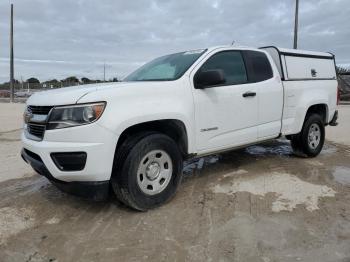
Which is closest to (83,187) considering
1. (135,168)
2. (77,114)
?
(135,168)

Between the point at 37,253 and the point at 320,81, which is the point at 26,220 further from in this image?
the point at 320,81

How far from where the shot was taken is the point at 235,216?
446 centimetres

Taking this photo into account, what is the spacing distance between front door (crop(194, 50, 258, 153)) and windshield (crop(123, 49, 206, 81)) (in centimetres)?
22

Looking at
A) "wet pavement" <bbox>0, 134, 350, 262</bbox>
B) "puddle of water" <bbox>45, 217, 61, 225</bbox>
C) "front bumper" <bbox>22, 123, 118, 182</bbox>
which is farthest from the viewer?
"puddle of water" <bbox>45, 217, 61, 225</bbox>

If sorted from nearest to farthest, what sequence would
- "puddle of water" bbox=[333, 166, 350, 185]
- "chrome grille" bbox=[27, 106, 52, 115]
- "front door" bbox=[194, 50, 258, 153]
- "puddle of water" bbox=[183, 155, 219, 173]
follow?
"chrome grille" bbox=[27, 106, 52, 115] → "front door" bbox=[194, 50, 258, 153] → "puddle of water" bbox=[333, 166, 350, 185] → "puddle of water" bbox=[183, 155, 219, 173]

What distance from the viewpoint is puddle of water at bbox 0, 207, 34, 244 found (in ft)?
13.5

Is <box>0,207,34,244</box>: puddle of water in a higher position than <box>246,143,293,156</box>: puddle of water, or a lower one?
lower

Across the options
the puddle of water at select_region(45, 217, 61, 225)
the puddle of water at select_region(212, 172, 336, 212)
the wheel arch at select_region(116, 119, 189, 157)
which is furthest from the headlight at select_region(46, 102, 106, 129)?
the puddle of water at select_region(212, 172, 336, 212)

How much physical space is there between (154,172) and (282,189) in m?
1.89

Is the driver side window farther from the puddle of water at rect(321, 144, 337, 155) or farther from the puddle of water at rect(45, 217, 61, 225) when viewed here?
the puddle of water at rect(321, 144, 337, 155)

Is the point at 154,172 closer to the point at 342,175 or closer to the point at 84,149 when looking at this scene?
the point at 84,149

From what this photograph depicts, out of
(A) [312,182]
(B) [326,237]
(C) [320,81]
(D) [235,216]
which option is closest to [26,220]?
(D) [235,216]

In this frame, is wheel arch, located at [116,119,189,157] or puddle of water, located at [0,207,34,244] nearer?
puddle of water, located at [0,207,34,244]

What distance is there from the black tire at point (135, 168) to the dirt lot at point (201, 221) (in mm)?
148
